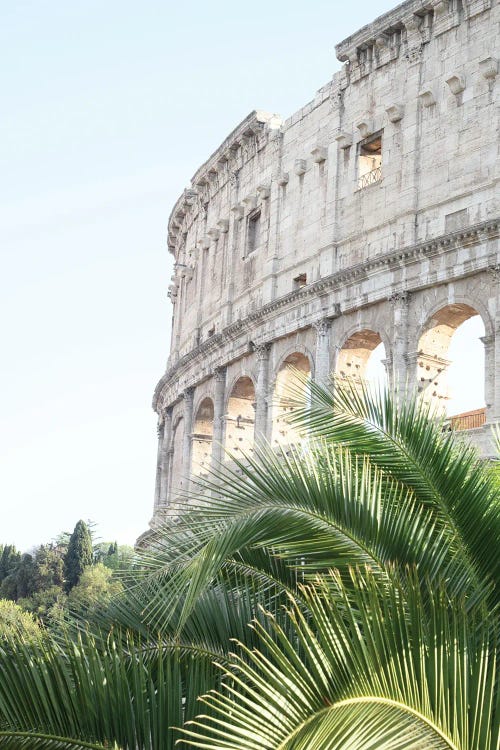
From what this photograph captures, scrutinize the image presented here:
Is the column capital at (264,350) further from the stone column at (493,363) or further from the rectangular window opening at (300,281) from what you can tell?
the stone column at (493,363)

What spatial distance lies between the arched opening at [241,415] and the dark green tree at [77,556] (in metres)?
27.6

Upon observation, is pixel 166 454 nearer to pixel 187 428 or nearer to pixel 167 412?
pixel 167 412

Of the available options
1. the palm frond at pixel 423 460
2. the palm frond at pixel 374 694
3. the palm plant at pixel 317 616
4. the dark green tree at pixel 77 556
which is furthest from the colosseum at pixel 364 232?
the dark green tree at pixel 77 556

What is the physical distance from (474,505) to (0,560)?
57713 mm

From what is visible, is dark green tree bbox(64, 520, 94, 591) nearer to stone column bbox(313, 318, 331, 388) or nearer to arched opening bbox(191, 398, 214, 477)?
arched opening bbox(191, 398, 214, 477)

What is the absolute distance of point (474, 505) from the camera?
25.1 feet

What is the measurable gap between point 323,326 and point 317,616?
855 inches

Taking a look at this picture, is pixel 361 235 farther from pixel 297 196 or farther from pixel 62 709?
pixel 62 709

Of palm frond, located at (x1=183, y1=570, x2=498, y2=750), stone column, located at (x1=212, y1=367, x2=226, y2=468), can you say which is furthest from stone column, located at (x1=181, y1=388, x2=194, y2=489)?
palm frond, located at (x1=183, y1=570, x2=498, y2=750)

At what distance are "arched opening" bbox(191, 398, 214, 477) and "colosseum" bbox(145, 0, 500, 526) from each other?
0.06 meters

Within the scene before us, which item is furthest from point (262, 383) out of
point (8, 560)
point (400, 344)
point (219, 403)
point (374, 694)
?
point (8, 560)

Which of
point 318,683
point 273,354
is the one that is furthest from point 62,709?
point 273,354

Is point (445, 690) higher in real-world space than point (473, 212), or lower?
lower

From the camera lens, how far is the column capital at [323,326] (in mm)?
26750
